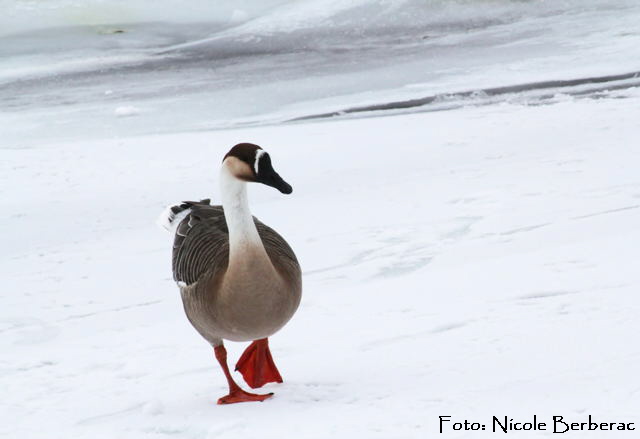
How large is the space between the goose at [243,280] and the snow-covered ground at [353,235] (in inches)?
7.3

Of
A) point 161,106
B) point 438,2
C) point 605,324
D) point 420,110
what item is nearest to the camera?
point 605,324

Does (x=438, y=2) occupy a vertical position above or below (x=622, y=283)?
above

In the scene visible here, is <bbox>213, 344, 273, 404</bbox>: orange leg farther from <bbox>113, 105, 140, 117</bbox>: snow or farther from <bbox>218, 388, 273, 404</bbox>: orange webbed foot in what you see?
<bbox>113, 105, 140, 117</bbox>: snow

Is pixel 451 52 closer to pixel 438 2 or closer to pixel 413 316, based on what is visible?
pixel 438 2

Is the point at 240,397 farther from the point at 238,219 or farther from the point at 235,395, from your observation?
the point at 238,219

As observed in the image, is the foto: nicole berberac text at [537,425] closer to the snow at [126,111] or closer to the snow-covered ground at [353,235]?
the snow-covered ground at [353,235]

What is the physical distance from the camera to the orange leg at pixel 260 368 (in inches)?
168

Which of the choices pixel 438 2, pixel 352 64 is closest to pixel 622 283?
pixel 352 64

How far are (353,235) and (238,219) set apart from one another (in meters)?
2.71

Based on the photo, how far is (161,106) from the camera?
11.6m

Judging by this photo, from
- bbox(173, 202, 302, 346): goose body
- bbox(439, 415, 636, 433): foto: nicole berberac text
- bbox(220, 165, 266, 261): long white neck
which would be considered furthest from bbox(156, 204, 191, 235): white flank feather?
bbox(439, 415, 636, 433): foto: nicole berberac text

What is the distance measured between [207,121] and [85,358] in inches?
241

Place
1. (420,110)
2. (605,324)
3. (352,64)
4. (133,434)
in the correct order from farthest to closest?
1. (352,64)
2. (420,110)
3. (605,324)
4. (133,434)

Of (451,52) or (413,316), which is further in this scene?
(451,52)
